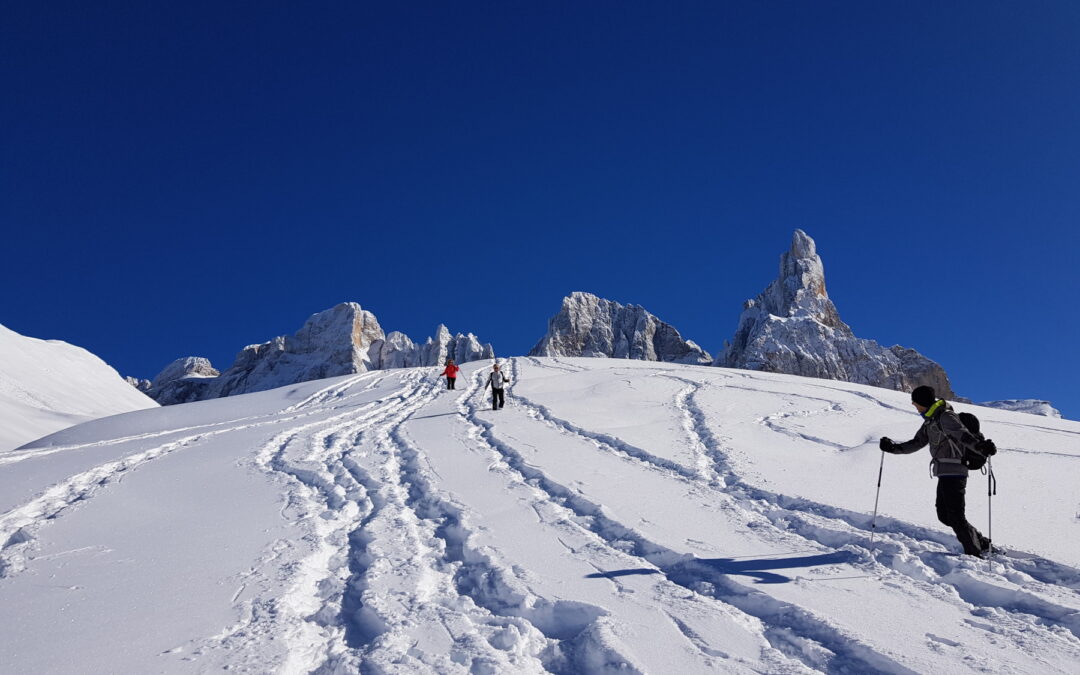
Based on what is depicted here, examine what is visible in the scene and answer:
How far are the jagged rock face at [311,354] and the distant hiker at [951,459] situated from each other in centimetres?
14587

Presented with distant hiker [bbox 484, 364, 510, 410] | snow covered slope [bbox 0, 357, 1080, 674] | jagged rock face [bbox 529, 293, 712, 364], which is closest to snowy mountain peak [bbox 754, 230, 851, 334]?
jagged rock face [bbox 529, 293, 712, 364]

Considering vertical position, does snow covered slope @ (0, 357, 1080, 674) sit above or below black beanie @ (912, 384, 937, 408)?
below

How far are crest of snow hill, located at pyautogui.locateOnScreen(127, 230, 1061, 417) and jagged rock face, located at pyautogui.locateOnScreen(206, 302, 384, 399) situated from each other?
0.26m

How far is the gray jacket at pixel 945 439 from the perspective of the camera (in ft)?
19.2

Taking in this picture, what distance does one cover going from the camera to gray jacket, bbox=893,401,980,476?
19.2 feet

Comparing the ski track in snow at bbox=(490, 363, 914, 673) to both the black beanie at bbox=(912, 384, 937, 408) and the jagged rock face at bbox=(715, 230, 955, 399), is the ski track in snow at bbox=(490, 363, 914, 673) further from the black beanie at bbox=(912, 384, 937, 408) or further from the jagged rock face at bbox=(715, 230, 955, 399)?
the jagged rock face at bbox=(715, 230, 955, 399)

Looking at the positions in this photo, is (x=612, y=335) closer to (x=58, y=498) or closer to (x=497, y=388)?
(x=497, y=388)

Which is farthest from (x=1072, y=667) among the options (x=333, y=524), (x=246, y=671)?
(x=333, y=524)

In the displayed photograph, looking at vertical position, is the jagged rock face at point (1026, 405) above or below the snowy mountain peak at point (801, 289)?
below

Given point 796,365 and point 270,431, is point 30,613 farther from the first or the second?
point 796,365

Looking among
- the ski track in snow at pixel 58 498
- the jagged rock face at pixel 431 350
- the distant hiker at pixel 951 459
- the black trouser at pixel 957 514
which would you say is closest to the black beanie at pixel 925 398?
the distant hiker at pixel 951 459

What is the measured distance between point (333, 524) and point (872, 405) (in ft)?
55.3

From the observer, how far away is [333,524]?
7219mm

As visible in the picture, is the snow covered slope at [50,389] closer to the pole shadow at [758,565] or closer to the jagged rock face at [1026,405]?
the pole shadow at [758,565]
